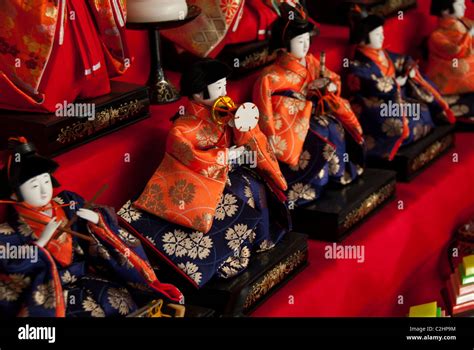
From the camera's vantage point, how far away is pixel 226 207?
2713 millimetres

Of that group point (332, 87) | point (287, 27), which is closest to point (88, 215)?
point (287, 27)

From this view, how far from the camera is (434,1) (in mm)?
4203

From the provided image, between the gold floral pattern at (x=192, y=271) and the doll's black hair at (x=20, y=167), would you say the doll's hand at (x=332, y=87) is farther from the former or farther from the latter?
the doll's black hair at (x=20, y=167)

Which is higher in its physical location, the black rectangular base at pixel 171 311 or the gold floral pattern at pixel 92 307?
the gold floral pattern at pixel 92 307

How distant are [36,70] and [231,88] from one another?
0.91 metres

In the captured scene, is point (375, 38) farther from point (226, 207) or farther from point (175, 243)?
point (175, 243)

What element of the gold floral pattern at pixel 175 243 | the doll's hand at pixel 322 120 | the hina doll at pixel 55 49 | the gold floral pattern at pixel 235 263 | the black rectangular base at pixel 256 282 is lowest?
the black rectangular base at pixel 256 282

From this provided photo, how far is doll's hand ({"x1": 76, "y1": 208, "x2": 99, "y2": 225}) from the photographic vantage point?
2.31 metres

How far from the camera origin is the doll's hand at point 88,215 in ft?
7.56

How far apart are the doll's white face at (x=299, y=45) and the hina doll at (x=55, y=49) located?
0.70m

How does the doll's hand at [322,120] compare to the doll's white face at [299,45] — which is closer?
the doll's white face at [299,45]

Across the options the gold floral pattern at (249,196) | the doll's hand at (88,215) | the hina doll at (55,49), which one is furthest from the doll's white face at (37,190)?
the gold floral pattern at (249,196)

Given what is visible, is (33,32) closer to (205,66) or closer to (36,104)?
(36,104)

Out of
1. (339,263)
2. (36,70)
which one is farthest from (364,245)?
(36,70)
